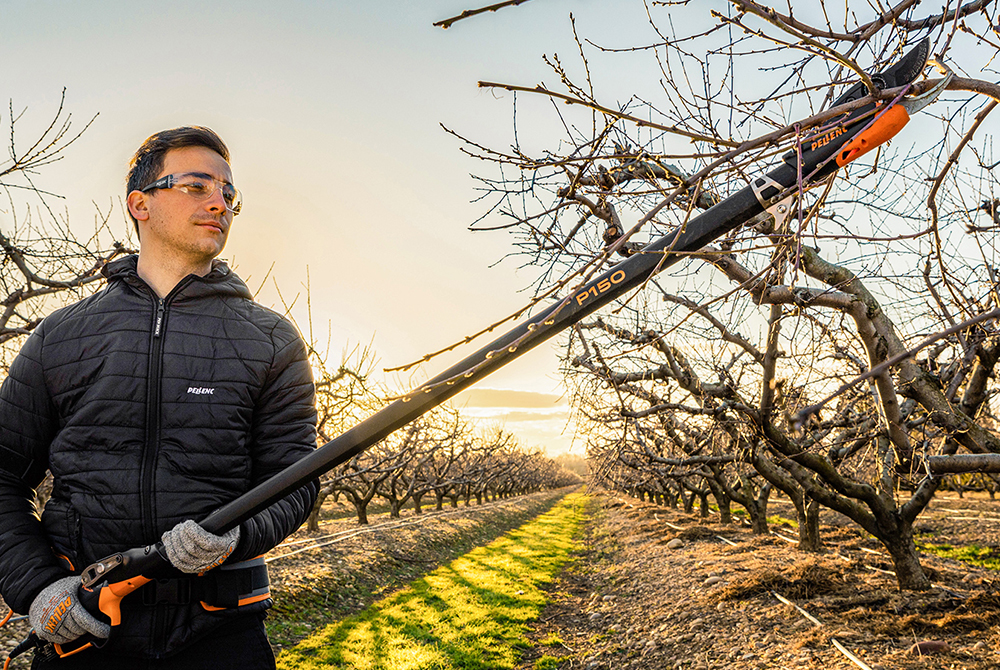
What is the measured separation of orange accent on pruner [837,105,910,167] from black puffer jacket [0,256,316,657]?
1.79 m

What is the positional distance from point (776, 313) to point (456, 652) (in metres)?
6.14

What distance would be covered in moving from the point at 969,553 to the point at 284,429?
18.7m

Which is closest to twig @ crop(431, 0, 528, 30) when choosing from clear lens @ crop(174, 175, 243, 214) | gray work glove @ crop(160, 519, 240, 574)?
clear lens @ crop(174, 175, 243, 214)

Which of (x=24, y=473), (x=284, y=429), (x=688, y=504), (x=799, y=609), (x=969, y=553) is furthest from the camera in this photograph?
(x=688, y=504)

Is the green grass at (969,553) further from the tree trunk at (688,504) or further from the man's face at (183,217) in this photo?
the man's face at (183,217)

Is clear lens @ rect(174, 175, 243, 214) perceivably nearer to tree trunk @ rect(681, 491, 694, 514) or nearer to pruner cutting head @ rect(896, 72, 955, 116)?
pruner cutting head @ rect(896, 72, 955, 116)

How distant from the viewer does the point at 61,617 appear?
4.79 ft

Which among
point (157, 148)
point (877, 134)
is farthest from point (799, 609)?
point (157, 148)

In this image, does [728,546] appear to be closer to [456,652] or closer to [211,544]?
[456,652]

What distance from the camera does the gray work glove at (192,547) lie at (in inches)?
59.2

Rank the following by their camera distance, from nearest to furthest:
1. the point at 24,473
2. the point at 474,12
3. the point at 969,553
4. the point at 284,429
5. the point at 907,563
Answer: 1. the point at 474,12
2. the point at 24,473
3. the point at 284,429
4. the point at 907,563
5. the point at 969,553

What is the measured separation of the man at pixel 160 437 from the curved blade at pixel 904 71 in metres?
1.97

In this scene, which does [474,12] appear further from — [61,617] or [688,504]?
[688,504]

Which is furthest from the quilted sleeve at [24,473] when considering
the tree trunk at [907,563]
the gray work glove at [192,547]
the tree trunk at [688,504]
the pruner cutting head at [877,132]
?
the tree trunk at [688,504]
